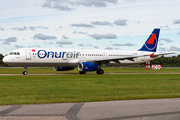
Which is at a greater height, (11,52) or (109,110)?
(11,52)

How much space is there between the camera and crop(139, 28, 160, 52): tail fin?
4428 centimetres

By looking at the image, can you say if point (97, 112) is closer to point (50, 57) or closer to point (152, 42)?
point (50, 57)

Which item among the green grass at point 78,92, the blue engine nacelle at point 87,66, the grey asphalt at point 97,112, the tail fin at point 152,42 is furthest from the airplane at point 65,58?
the grey asphalt at point 97,112

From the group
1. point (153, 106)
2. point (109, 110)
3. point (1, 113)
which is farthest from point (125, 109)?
point (1, 113)

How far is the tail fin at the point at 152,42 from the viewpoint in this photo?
44.3m

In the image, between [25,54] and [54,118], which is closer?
[54,118]

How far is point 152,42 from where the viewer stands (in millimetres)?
44500

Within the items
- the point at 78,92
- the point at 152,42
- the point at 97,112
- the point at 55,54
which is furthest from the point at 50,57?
the point at 97,112

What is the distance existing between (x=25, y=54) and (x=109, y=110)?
26.1 meters

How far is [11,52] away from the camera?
107ft

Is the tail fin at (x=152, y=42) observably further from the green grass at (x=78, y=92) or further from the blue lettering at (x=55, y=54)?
the green grass at (x=78, y=92)

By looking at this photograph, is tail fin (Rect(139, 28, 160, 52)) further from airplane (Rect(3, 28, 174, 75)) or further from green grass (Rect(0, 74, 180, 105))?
green grass (Rect(0, 74, 180, 105))

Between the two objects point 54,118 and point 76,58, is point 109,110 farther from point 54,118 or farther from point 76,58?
point 76,58

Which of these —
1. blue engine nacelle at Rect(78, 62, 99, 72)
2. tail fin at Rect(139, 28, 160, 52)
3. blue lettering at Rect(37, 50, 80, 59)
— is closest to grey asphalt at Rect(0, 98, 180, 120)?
blue engine nacelle at Rect(78, 62, 99, 72)
